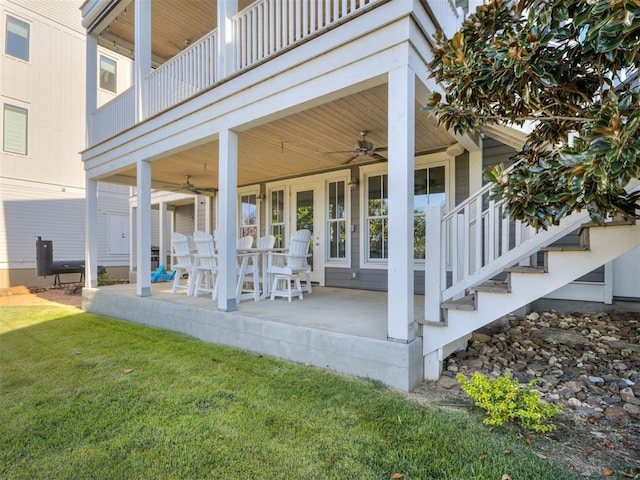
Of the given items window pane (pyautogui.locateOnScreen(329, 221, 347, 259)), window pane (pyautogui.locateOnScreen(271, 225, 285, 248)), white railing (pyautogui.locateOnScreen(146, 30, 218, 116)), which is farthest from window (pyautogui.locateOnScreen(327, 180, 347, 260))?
white railing (pyautogui.locateOnScreen(146, 30, 218, 116))

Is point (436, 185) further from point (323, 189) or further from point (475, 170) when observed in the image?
point (323, 189)

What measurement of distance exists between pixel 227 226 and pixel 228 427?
2.50m

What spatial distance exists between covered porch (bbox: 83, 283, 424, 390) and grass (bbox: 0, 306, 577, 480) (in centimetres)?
16

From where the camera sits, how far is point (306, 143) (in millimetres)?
5492

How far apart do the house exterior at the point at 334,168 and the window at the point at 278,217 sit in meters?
0.05

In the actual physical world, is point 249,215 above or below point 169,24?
below

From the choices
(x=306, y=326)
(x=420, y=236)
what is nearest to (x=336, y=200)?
(x=420, y=236)

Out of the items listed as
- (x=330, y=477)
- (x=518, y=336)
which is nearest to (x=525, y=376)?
(x=518, y=336)

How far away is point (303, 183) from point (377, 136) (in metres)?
2.61

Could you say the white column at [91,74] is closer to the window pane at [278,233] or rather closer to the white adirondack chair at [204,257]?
the white adirondack chair at [204,257]

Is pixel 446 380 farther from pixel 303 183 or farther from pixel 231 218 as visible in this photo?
pixel 303 183

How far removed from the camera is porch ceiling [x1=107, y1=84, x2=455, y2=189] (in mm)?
4227

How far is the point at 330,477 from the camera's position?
1785 millimetres

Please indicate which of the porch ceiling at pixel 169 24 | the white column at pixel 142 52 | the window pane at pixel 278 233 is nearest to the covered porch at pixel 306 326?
the window pane at pixel 278 233
